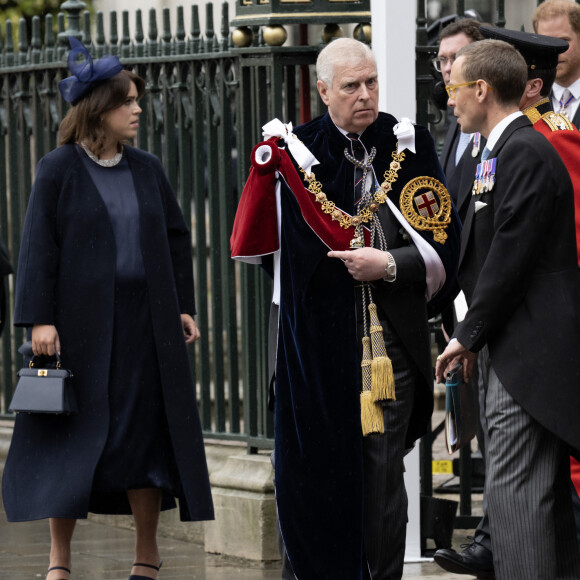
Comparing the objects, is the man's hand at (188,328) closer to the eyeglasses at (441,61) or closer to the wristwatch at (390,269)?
the wristwatch at (390,269)

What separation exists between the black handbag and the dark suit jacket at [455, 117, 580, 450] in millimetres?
1676

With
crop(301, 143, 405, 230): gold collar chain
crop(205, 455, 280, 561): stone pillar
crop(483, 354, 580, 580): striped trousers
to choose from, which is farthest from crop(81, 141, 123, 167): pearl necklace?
crop(483, 354, 580, 580): striped trousers

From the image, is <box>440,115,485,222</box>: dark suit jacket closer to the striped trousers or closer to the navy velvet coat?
the striped trousers

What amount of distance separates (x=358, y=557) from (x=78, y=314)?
1480 mm

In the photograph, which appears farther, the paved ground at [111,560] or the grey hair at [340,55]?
the paved ground at [111,560]

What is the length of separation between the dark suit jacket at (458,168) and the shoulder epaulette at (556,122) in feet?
1.69

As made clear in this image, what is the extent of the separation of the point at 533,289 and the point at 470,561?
1.16m

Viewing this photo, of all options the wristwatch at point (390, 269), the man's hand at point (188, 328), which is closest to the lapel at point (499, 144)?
the wristwatch at point (390, 269)

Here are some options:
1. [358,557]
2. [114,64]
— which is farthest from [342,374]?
[114,64]

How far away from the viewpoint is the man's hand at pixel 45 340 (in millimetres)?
6043

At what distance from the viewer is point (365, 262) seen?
5.35m

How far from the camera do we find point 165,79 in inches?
297

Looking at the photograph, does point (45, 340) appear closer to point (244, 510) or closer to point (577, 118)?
point (244, 510)

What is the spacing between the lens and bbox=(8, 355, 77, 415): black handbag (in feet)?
19.6
